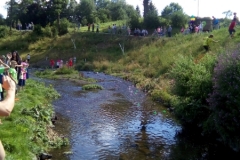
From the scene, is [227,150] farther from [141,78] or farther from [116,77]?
[116,77]

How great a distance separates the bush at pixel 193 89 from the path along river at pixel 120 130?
42.7 inches

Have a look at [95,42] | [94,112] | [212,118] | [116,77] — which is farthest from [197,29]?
[212,118]

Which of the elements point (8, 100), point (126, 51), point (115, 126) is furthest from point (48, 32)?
point (8, 100)

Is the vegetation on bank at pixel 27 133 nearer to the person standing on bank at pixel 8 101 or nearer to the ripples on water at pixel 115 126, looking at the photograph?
the ripples on water at pixel 115 126

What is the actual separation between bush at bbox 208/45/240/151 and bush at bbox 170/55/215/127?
154 centimetres

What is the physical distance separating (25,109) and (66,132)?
2.10 m

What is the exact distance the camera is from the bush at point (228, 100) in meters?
12.0

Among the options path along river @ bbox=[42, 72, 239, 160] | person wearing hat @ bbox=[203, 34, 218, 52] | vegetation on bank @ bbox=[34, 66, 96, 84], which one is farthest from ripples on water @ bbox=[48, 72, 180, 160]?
person wearing hat @ bbox=[203, 34, 218, 52]

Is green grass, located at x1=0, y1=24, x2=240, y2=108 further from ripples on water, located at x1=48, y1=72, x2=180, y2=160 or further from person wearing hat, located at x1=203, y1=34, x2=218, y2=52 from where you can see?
ripples on water, located at x1=48, y1=72, x2=180, y2=160

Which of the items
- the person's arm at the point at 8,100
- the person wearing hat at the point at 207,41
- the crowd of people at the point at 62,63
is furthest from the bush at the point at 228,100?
the crowd of people at the point at 62,63

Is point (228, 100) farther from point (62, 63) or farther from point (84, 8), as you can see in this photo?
point (84, 8)

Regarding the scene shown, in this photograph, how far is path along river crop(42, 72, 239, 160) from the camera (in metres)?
12.5

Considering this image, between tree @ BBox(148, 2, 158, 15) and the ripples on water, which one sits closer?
the ripples on water

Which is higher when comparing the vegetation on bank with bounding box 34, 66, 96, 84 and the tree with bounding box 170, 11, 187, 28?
the tree with bounding box 170, 11, 187, 28
